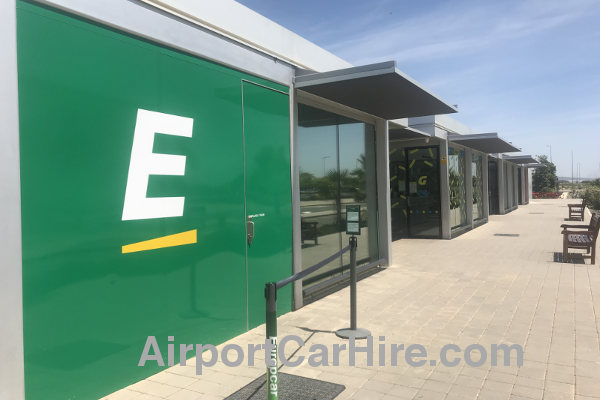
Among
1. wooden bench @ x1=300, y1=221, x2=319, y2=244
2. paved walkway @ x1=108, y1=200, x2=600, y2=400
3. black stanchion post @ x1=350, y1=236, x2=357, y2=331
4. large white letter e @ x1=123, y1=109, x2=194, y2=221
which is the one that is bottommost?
paved walkway @ x1=108, y1=200, x2=600, y2=400

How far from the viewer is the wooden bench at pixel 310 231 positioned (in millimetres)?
6828

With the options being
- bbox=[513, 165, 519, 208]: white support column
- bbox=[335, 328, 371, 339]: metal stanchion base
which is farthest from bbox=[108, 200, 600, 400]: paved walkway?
bbox=[513, 165, 519, 208]: white support column

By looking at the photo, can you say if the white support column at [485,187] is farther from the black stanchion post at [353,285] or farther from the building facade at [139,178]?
the black stanchion post at [353,285]

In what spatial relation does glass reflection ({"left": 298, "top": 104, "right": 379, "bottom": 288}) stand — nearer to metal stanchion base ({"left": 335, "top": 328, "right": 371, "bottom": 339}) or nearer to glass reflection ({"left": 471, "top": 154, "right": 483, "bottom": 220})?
metal stanchion base ({"left": 335, "top": 328, "right": 371, "bottom": 339})

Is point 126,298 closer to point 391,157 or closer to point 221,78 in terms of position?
point 221,78

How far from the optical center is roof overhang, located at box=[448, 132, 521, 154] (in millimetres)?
14664

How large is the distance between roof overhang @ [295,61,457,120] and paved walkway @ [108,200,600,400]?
9.79 ft

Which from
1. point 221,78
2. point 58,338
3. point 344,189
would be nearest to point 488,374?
point 58,338

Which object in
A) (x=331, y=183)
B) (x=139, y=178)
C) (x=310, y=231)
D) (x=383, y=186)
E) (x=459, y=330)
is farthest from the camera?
(x=383, y=186)

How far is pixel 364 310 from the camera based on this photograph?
6121 mm

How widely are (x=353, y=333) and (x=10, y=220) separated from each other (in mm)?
3501

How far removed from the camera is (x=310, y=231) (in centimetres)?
707

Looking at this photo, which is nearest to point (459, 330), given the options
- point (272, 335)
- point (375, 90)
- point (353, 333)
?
point (353, 333)

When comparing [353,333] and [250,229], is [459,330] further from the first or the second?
[250,229]
